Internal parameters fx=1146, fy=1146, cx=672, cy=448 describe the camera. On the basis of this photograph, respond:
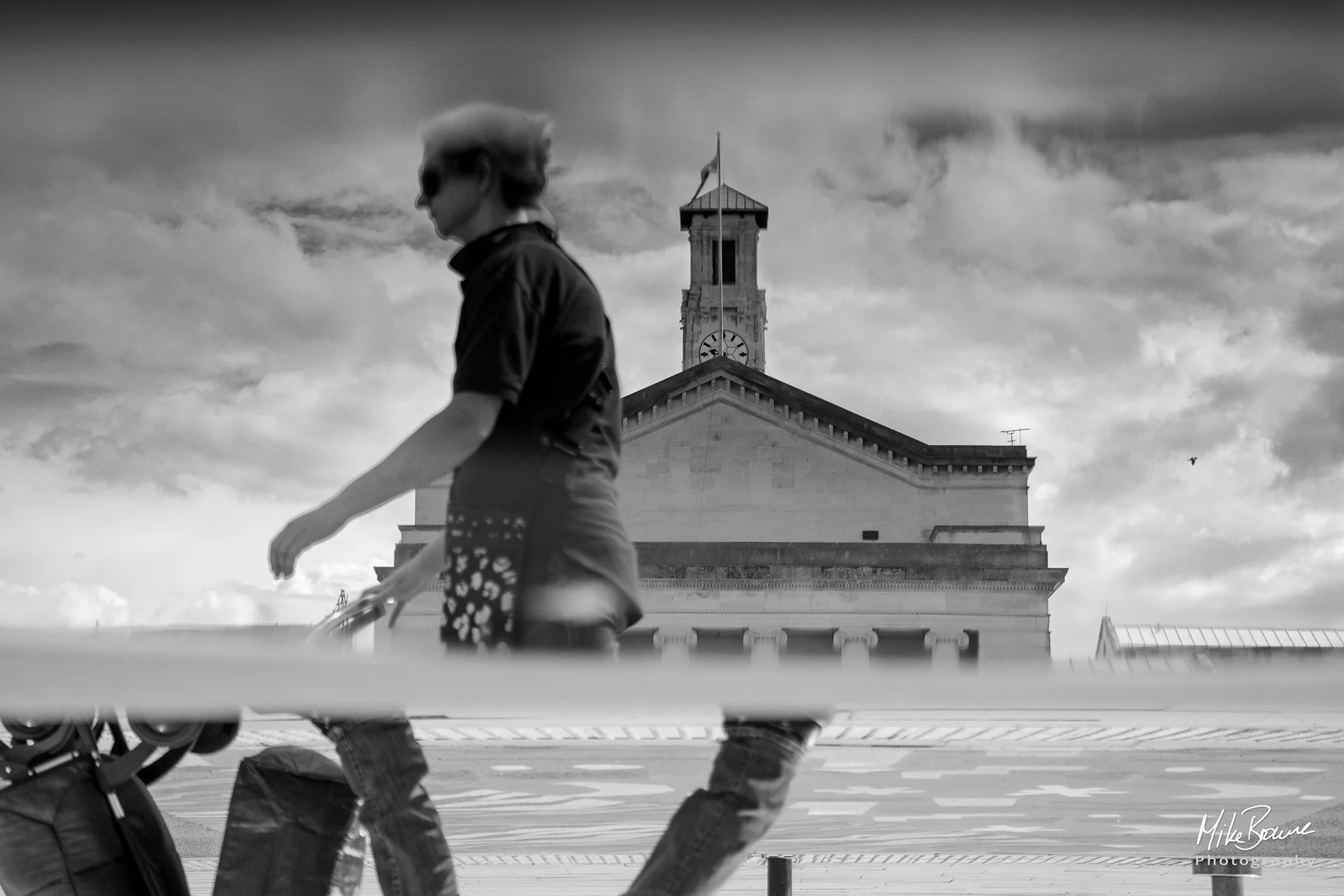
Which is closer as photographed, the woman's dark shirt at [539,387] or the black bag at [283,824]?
the woman's dark shirt at [539,387]

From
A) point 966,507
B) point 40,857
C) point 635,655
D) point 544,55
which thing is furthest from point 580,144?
point 966,507

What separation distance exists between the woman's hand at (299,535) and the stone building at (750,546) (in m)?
0.08

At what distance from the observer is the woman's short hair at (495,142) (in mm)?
846

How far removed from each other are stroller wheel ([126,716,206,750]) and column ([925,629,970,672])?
0.75 m

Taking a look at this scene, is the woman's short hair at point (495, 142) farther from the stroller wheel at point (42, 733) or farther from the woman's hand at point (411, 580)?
the stroller wheel at point (42, 733)

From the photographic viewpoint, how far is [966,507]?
279cm

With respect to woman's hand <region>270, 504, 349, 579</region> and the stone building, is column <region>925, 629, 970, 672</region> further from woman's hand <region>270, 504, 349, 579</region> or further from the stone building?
woman's hand <region>270, 504, 349, 579</region>

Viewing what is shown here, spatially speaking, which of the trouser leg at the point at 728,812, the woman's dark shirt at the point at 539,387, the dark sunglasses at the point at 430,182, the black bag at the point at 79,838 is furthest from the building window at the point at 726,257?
the black bag at the point at 79,838

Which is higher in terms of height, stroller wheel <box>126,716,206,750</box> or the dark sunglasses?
the dark sunglasses

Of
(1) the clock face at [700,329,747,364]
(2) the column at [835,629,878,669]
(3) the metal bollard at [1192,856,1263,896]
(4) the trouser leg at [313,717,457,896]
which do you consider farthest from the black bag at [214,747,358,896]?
(1) the clock face at [700,329,747,364]

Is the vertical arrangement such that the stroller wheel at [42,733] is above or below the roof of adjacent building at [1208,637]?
below

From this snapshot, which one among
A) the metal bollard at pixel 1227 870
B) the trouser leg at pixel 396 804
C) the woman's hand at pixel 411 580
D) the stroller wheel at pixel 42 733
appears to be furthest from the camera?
the metal bollard at pixel 1227 870

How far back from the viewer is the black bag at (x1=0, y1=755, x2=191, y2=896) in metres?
1.32

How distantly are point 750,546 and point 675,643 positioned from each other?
2.63 metres
